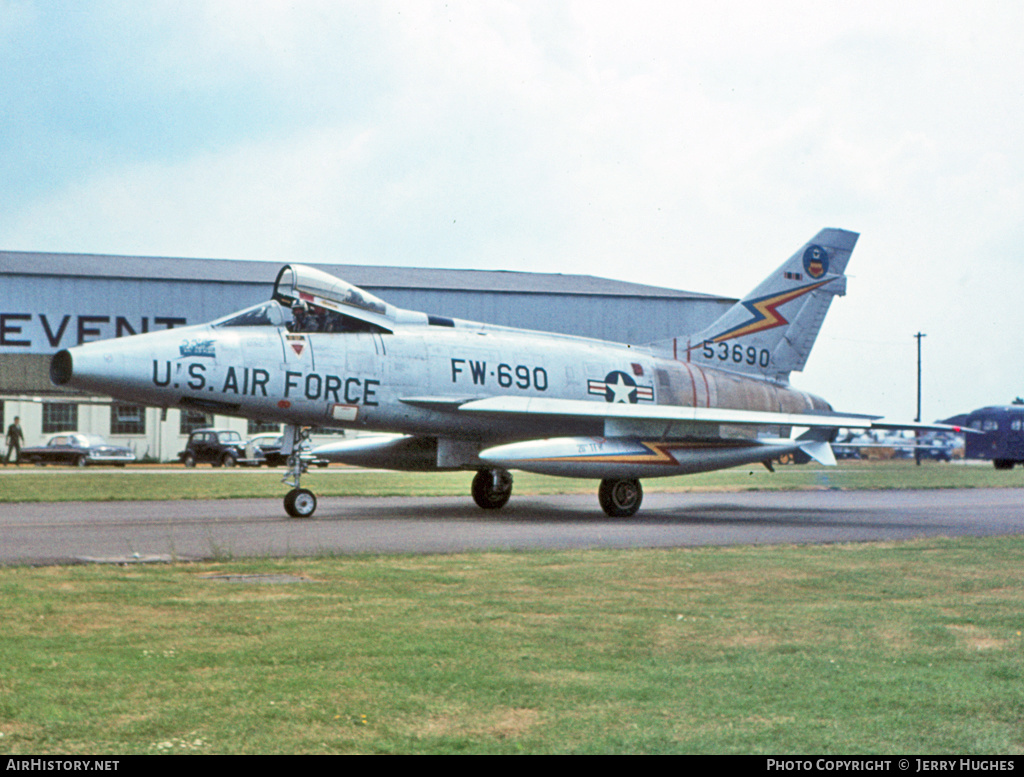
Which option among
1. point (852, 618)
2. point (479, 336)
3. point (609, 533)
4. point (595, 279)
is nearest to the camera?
point (852, 618)

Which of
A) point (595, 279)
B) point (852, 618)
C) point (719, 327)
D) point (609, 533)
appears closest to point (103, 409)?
point (595, 279)

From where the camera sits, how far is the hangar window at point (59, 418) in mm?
50906

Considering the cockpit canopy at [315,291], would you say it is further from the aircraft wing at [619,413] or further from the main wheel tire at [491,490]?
the main wheel tire at [491,490]

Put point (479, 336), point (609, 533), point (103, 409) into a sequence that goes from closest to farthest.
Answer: point (609, 533) < point (479, 336) < point (103, 409)

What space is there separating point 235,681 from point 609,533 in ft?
31.4

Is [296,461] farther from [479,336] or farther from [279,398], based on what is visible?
[479,336]

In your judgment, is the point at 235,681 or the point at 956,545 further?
the point at 956,545

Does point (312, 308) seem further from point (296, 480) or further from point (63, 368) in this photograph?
point (63, 368)

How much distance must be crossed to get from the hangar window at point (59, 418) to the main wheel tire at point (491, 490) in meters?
36.9

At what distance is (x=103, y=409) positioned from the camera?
52.2m

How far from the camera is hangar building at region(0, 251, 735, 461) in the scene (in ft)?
149

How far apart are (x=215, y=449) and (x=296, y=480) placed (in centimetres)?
3017

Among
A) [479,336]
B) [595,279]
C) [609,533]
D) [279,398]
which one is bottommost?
[609,533]

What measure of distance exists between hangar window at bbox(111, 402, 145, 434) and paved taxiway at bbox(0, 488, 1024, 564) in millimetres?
34141
